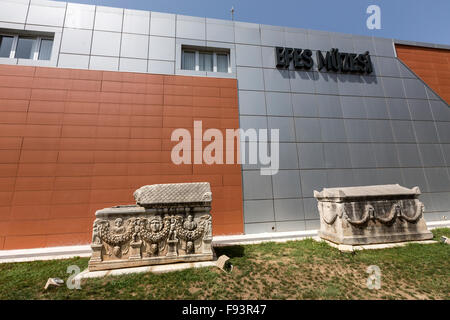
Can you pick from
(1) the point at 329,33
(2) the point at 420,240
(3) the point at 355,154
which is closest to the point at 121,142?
(3) the point at 355,154

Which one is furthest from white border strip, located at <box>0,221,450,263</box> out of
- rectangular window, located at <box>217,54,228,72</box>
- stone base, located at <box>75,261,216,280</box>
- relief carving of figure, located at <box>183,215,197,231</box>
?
rectangular window, located at <box>217,54,228,72</box>

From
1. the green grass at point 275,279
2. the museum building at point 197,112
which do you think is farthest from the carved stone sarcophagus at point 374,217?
the museum building at point 197,112

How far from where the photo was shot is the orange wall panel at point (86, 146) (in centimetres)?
705

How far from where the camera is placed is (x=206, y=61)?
32.3ft

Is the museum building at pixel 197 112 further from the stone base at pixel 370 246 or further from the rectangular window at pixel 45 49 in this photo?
the stone base at pixel 370 246

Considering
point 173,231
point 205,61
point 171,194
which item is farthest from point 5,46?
point 173,231

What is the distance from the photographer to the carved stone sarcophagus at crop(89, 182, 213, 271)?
499 centimetres

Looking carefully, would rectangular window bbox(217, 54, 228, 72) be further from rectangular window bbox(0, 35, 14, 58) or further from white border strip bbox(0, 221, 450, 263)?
rectangular window bbox(0, 35, 14, 58)

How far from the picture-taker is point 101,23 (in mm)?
8812

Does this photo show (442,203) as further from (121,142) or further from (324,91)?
(121,142)

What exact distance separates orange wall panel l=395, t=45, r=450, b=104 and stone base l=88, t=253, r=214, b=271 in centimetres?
1578

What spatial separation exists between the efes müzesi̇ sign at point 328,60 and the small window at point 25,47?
11.1 metres
